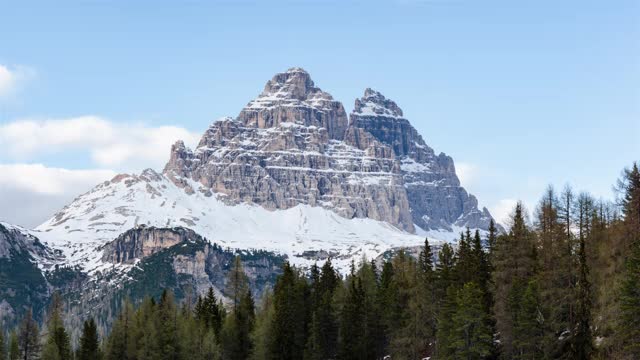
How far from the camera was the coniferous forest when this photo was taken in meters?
92.1

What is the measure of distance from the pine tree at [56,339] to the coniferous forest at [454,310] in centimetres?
23

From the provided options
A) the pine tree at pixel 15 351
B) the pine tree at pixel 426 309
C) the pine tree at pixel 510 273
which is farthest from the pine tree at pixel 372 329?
the pine tree at pixel 15 351

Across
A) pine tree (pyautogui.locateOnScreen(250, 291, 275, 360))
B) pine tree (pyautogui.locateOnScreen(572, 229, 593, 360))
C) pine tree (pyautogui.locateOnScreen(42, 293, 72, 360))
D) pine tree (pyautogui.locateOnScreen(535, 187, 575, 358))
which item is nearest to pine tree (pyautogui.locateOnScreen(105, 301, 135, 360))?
pine tree (pyautogui.locateOnScreen(42, 293, 72, 360))

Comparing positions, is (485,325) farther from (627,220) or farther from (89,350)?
(89,350)

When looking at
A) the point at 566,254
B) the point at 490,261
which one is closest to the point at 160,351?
the point at 490,261

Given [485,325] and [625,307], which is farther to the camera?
[485,325]

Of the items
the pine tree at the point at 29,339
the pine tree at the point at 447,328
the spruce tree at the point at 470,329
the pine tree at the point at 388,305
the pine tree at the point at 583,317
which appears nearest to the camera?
the pine tree at the point at 583,317

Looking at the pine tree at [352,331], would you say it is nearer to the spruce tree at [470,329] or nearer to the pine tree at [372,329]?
the pine tree at [372,329]

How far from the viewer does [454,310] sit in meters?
107

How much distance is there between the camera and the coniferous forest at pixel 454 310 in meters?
92.1

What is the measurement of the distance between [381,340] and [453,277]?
1917 cm

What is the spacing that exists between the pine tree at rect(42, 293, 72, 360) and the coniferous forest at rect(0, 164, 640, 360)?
0.75 feet

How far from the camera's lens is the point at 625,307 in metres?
77.6

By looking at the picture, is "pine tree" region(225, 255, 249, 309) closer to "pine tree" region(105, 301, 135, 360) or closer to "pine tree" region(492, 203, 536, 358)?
"pine tree" region(105, 301, 135, 360)
